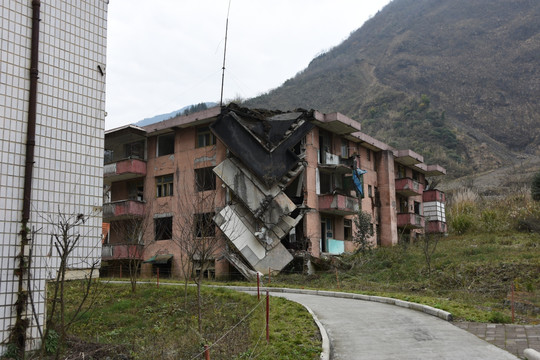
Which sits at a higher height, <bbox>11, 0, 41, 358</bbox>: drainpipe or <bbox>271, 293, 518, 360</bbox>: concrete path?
<bbox>11, 0, 41, 358</bbox>: drainpipe

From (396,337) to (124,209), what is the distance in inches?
1019


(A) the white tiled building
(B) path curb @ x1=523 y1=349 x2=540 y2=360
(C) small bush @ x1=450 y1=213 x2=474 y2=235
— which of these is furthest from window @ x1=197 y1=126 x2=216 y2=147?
(B) path curb @ x1=523 y1=349 x2=540 y2=360

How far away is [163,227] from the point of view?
34031 millimetres

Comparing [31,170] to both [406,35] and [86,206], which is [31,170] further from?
[406,35]

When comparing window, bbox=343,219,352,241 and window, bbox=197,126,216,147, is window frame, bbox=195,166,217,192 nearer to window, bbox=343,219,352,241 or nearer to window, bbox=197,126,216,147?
window, bbox=197,126,216,147

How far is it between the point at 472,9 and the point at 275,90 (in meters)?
71.7

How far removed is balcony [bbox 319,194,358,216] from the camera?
31.8 meters

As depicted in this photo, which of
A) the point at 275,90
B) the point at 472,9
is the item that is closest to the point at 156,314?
the point at 275,90

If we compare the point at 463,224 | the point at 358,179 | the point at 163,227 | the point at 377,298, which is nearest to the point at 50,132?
the point at 377,298

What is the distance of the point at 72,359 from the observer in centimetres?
967

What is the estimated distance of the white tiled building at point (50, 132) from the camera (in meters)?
10.0

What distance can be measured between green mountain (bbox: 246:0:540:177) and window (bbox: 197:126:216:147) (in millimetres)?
49445

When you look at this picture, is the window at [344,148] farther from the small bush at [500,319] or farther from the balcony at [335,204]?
the small bush at [500,319]

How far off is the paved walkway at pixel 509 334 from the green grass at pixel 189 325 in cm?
364
